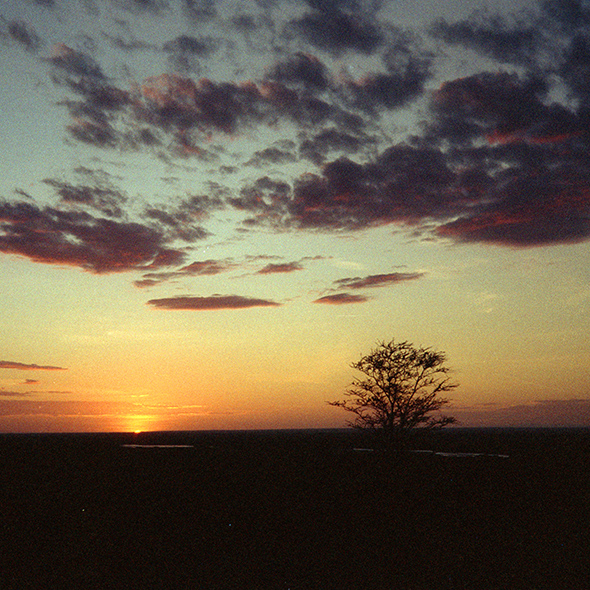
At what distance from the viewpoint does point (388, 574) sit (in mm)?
16812

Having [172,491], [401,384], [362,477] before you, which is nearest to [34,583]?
[172,491]

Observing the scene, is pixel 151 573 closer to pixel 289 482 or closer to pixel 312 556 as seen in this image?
pixel 312 556

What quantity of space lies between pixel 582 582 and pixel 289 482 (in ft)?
87.8

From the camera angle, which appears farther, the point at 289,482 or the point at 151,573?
the point at 289,482

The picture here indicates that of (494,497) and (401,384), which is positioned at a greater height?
(401,384)

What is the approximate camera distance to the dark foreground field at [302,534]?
16531mm

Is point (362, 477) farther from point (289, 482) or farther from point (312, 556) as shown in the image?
point (312, 556)

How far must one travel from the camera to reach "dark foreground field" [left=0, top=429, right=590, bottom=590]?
54.2 ft

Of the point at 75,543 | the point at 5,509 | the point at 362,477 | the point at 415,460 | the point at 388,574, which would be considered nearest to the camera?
the point at 388,574

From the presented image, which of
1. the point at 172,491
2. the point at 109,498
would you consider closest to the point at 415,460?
the point at 172,491

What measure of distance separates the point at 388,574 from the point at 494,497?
1732cm

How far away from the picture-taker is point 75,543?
21141 mm

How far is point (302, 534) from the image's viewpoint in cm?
2261

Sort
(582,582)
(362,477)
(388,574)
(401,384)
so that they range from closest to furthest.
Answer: (582,582)
(388,574)
(362,477)
(401,384)
